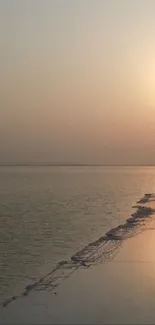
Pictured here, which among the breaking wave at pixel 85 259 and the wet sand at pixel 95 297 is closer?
the wet sand at pixel 95 297

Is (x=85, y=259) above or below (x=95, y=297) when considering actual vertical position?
below

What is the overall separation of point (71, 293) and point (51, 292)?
629 millimetres

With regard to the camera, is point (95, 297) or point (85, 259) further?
point (85, 259)

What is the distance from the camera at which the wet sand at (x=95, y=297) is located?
10.8m

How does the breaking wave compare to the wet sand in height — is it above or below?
below

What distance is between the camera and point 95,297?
12.6 meters

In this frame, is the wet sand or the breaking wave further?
the breaking wave

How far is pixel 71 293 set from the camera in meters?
13.1

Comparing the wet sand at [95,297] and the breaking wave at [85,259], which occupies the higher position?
the wet sand at [95,297]

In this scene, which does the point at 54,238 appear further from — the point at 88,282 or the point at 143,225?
the point at 88,282

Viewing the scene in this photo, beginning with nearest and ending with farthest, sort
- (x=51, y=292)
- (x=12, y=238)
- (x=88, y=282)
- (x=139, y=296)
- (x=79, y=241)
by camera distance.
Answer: (x=139, y=296) → (x=51, y=292) → (x=88, y=282) → (x=79, y=241) → (x=12, y=238)

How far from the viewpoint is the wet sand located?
425 inches

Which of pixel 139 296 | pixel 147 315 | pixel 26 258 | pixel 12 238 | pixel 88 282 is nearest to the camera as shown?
pixel 147 315

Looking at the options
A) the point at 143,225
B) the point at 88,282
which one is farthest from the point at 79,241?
the point at 88,282
